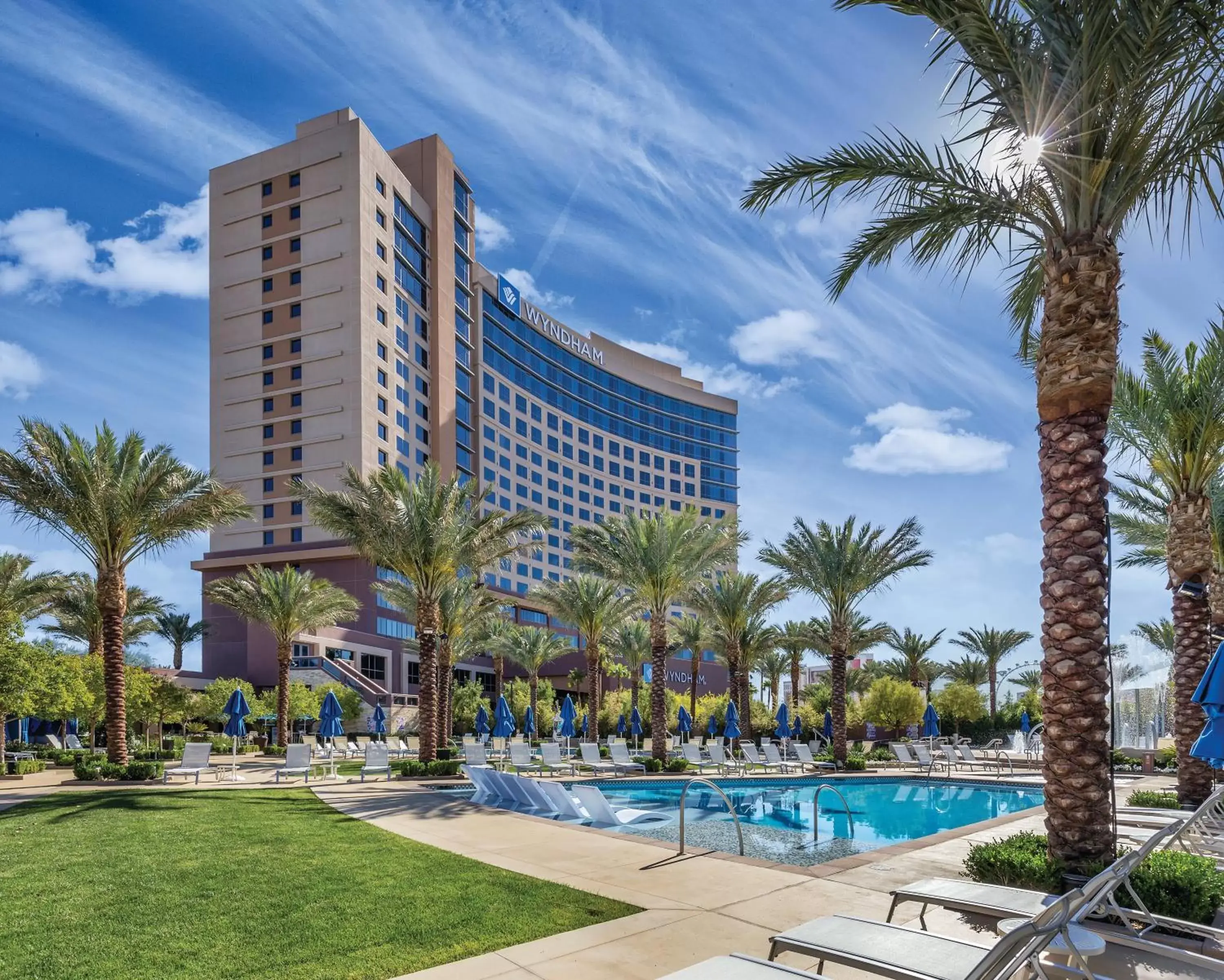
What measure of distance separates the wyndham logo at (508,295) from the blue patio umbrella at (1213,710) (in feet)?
268

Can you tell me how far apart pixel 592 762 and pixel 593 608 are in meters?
13.6

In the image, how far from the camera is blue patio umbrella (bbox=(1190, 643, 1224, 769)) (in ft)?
24.6

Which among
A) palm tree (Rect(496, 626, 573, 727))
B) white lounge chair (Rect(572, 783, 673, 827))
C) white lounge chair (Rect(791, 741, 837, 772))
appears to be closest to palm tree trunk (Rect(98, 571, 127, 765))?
white lounge chair (Rect(572, 783, 673, 827))

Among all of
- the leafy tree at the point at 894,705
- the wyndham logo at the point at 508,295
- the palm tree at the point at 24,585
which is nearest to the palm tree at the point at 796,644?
the leafy tree at the point at 894,705

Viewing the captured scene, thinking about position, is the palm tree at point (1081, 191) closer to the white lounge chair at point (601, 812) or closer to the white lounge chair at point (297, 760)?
the white lounge chair at point (601, 812)

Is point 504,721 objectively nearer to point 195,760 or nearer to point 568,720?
point 195,760

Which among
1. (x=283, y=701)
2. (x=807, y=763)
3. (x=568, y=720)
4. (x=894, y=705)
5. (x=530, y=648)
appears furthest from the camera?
(x=530, y=648)

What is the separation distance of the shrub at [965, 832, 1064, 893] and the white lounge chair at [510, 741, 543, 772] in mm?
17645

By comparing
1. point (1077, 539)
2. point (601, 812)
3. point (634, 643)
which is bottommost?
point (601, 812)

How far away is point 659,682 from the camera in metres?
29.1

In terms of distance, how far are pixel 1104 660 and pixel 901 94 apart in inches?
244

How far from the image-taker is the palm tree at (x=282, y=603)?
3616 centimetres

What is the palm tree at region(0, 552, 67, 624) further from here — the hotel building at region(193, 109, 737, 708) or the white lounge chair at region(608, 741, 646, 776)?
the white lounge chair at region(608, 741, 646, 776)

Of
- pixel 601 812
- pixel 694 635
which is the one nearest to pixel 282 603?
pixel 694 635
